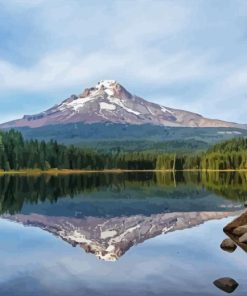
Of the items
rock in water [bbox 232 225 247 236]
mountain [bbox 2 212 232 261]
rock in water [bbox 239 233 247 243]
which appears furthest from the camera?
rock in water [bbox 232 225 247 236]

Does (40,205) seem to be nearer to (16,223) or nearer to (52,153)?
(16,223)

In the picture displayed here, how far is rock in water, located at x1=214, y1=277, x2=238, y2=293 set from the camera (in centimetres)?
1903

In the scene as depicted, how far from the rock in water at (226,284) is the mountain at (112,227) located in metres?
7.04

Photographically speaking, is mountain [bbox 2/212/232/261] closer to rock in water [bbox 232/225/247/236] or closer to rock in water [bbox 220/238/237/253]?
rock in water [bbox 232/225/247/236]

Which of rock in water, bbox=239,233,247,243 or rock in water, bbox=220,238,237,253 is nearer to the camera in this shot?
rock in water, bbox=220,238,237,253

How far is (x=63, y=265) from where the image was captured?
24.1 metres

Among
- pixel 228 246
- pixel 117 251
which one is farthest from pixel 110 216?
pixel 228 246

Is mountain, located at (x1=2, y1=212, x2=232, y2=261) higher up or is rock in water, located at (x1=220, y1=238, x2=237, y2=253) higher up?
rock in water, located at (x1=220, y1=238, x2=237, y2=253)

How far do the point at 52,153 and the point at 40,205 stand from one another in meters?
132

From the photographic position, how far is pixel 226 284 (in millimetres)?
19547

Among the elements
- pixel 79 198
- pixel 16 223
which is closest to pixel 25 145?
pixel 79 198

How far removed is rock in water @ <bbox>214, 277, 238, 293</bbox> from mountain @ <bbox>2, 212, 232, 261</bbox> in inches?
277

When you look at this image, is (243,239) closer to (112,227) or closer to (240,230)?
(240,230)

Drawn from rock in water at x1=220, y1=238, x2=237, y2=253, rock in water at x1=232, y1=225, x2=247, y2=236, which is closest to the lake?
rock in water at x1=220, y1=238, x2=237, y2=253
